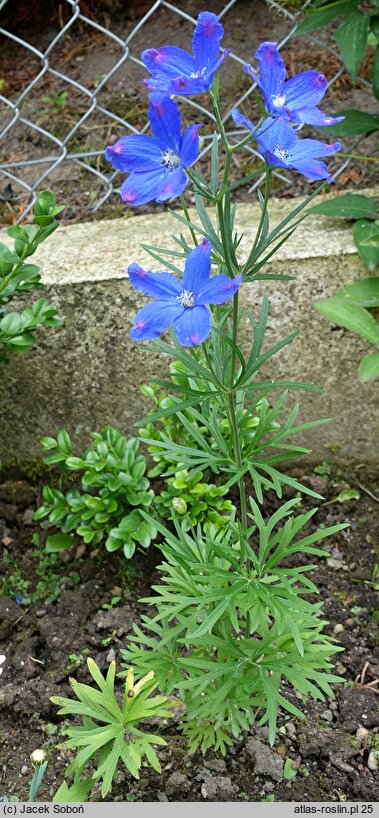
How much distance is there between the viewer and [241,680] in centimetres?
159

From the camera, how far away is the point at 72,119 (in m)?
2.82

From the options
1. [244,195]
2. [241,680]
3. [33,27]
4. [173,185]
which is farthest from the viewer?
[33,27]

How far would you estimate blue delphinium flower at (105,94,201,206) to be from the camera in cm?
104

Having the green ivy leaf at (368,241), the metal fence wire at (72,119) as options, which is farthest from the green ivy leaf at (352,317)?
the metal fence wire at (72,119)

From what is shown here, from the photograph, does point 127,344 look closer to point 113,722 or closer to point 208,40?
point 113,722

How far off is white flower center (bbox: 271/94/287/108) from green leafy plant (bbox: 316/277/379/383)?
40.3 inches

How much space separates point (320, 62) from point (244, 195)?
616 mm

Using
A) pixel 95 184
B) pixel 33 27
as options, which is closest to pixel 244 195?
pixel 95 184

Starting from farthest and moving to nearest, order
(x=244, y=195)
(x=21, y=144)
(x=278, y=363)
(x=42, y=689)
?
(x=21, y=144) → (x=244, y=195) → (x=278, y=363) → (x=42, y=689)

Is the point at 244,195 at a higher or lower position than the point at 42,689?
higher

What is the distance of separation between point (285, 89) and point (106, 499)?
3.94 ft

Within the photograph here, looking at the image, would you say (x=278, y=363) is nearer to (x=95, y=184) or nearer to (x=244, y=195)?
(x=244, y=195)

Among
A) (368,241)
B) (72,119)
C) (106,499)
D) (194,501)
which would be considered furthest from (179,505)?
(72,119)

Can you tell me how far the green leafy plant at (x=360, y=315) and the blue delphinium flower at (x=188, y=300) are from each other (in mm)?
1015
